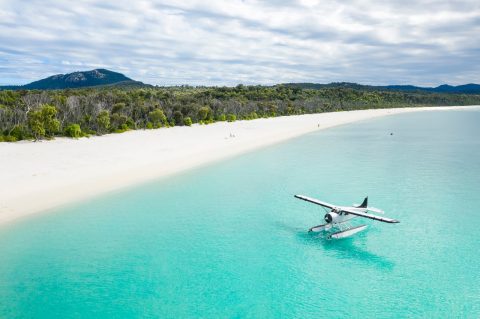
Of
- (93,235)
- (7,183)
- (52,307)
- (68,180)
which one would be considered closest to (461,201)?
(93,235)

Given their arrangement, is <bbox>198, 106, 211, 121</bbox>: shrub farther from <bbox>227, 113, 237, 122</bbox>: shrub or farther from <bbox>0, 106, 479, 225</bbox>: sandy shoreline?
<bbox>0, 106, 479, 225</bbox>: sandy shoreline

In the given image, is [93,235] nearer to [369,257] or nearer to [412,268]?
[369,257]

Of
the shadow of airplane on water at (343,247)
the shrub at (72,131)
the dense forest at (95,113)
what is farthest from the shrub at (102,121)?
the shadow of airplane on water at (343,247)

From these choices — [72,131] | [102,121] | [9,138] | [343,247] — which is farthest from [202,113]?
[343,247]

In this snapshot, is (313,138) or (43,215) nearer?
(43,215)

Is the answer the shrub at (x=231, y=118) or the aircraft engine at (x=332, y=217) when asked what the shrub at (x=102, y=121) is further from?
the aircraft engine at (x=332, y=217)

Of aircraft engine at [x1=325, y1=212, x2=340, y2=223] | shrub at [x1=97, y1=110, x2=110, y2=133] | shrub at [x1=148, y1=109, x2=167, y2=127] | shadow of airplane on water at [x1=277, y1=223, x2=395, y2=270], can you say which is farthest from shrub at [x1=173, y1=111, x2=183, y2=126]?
aircraft engine at [x1=325, y1=212, x2=340, y2=223]
